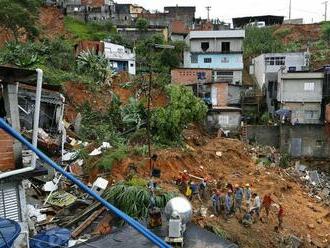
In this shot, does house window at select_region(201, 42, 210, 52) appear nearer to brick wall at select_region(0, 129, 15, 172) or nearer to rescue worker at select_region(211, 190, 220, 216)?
rescue worker at select_region(211, 190, 220, 216)

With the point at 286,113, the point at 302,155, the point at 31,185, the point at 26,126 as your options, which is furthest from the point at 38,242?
the point at 286,113

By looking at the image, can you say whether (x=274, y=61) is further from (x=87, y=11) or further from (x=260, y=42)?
(x=87, y=11)

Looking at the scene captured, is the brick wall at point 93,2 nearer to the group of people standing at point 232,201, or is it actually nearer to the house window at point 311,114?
the house window at point 311,114

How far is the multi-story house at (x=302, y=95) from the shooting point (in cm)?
2836

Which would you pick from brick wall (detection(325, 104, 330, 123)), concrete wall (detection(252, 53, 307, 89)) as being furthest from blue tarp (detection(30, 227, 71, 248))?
concrete wall (detection(252, 53, 307, 89))

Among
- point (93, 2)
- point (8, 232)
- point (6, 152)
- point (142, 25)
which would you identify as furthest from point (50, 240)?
point (93, 2)

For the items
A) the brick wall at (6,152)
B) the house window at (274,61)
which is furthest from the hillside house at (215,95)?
the brick wall at (6,152)

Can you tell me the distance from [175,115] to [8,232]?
15.3 meters

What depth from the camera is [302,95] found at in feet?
93.7

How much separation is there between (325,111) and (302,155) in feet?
13.6

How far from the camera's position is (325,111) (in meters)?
27.9

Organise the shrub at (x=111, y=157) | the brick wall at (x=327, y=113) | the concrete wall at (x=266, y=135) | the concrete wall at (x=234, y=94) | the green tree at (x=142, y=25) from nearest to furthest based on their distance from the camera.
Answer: the shrub at (x=111, y=157), the brick wall at (x=327, y=113), the concrete wall at (x=266, y=135), the concrete wall at (x=234, y=94), the green tree at (x=142, y=25)

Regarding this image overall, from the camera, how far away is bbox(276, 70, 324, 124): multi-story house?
28359mm

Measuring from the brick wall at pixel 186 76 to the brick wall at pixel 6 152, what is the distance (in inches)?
1026
